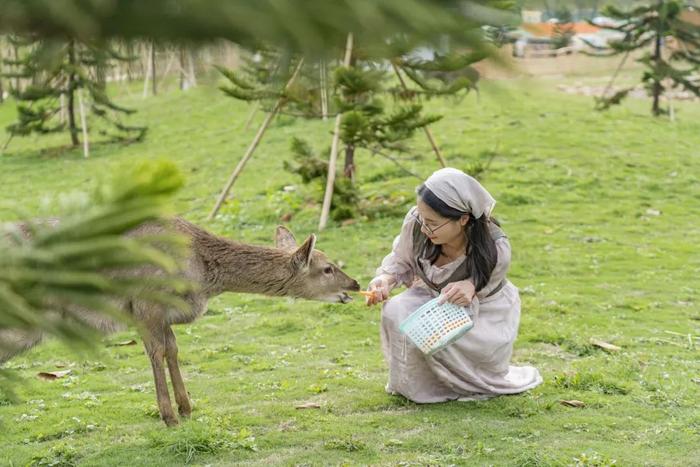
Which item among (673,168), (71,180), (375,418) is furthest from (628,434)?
(71,180)

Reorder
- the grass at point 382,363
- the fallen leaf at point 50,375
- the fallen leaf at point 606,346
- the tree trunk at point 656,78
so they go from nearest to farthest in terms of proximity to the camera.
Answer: the grass at point 382,363 → the fallen leaf at point 50,375 → the fallen leaf at point 606,346 → the tree trunk at point 656,78

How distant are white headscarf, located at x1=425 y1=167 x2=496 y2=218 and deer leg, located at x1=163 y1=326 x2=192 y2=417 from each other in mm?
1742

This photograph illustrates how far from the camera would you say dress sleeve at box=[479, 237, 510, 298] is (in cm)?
592

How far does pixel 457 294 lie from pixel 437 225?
1.35 ft

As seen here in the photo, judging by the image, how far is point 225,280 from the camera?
20.0 ft

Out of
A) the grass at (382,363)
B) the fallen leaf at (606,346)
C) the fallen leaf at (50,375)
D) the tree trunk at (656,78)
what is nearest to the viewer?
the grass at (382,363)

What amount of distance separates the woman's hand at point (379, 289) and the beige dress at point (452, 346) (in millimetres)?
113

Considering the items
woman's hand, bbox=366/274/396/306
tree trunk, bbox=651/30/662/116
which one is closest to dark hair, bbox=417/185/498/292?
woman's hand, bbox=366/274/396/306

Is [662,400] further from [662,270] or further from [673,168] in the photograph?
[673,168]

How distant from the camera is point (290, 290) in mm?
6492

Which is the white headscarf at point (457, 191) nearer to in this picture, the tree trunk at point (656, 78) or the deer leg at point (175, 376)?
the deer leg at point (175, 376)

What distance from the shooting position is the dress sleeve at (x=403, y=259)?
20.1ft

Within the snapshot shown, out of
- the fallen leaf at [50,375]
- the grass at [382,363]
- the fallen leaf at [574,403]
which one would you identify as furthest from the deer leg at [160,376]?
the fallen leaf at [574,403]

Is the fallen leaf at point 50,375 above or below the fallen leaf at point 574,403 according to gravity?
below
